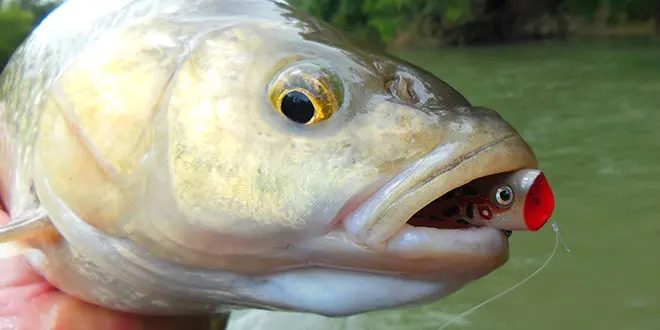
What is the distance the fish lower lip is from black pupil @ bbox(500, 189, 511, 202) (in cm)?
4

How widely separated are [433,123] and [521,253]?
129 inches

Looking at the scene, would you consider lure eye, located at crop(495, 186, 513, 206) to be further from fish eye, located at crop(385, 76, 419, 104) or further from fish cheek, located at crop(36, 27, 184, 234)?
fish cheek, located at crop(36, 27, 184, 234)

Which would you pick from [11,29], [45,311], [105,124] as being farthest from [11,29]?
[105,124]

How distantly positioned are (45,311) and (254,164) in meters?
0.75

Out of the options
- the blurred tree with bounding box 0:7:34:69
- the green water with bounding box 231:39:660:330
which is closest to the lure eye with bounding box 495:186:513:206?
the green water with bounding box 231:39:660:330

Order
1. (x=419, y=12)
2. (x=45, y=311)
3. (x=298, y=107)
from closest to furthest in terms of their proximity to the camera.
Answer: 1. (x=298, y=107)
2. (x=45, y=311)
3. (x=419, y=12)

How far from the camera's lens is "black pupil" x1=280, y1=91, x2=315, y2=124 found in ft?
4.08

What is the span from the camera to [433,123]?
1.22 metres

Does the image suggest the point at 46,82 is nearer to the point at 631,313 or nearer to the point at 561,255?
the point at 631,313

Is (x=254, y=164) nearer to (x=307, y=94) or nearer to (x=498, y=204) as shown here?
(x=307, y=94)

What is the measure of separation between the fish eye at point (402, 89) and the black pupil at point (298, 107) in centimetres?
15

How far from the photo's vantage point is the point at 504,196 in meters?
1.21

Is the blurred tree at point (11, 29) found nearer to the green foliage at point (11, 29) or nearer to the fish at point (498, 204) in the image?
the green foliage at point (11, 29)

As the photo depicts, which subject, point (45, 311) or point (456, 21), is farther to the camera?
point (456, 21)
